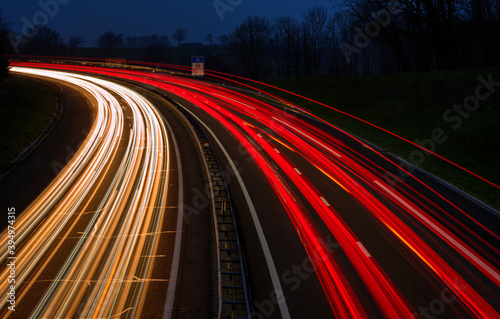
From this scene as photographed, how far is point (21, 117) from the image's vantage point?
102 feet

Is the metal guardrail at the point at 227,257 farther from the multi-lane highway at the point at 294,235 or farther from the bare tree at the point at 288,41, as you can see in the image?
the bare tree at the point at 288,41

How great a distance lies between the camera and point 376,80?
142 feet

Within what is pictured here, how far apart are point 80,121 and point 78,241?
2319 cm

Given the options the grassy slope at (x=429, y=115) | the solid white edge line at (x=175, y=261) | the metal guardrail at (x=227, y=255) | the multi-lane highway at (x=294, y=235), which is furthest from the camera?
the grassy slope at (x=429, y=115)

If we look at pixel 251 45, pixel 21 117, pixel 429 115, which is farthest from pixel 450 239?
pixel 251 45

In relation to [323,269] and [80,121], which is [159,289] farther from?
[80,121]

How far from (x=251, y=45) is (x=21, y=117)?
226 ft

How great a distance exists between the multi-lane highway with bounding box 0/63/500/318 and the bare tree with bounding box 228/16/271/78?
6922 centimetres

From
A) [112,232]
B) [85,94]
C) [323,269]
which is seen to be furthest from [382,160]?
[85,94]

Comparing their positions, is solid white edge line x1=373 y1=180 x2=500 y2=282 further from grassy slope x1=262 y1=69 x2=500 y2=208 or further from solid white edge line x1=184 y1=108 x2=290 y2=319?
solid white edge line x1=184 y1=108 x2=290 y2=319

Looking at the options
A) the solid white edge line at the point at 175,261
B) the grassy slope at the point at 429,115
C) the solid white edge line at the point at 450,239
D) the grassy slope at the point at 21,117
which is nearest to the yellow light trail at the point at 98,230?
the solid white edge line at the point at 175,261

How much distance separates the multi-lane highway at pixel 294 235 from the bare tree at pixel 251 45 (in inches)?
2725

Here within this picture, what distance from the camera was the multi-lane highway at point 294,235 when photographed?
33.3ft

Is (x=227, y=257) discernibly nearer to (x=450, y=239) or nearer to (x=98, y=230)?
(x=98, y=230)
